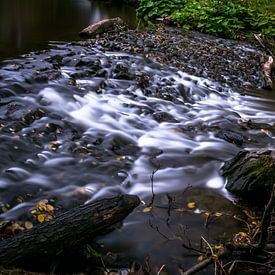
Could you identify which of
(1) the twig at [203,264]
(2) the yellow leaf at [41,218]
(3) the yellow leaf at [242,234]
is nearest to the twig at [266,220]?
(1) the twig at [203,264]

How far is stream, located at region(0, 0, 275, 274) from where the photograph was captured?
405 centimetres

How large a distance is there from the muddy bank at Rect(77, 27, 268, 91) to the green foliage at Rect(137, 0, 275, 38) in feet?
4.20

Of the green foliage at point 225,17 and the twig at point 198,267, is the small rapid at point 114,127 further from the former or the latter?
the green foliage at point 225,17

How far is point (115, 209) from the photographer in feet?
11.7

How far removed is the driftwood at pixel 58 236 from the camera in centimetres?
297

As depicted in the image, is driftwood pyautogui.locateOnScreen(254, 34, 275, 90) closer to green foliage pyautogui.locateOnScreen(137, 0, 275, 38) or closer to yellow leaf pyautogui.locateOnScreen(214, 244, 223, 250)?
green foliage pyautogui.locateOnScreen(137, 0, 275, 38)

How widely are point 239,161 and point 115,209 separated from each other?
218 cm

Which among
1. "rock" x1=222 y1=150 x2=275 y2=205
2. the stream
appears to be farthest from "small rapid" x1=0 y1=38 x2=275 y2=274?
"rock" x1=222 y1=150 x2=275 y2=205

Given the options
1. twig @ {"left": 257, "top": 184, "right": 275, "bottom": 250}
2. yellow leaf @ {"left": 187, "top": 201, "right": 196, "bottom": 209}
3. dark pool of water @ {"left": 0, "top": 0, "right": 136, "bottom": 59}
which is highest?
twig @ {"left": 257, "top": 184, "right": 275, "bottom": 250}

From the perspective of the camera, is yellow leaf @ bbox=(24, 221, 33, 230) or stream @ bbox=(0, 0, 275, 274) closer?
yellow leaf @ bbox=(24, 221, 33, 230)

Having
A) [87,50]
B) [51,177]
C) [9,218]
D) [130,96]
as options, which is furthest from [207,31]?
[9,218]

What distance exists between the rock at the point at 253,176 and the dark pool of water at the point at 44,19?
255 inches

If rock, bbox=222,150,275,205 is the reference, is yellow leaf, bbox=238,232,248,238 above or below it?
below

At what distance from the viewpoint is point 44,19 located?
1580 cm
